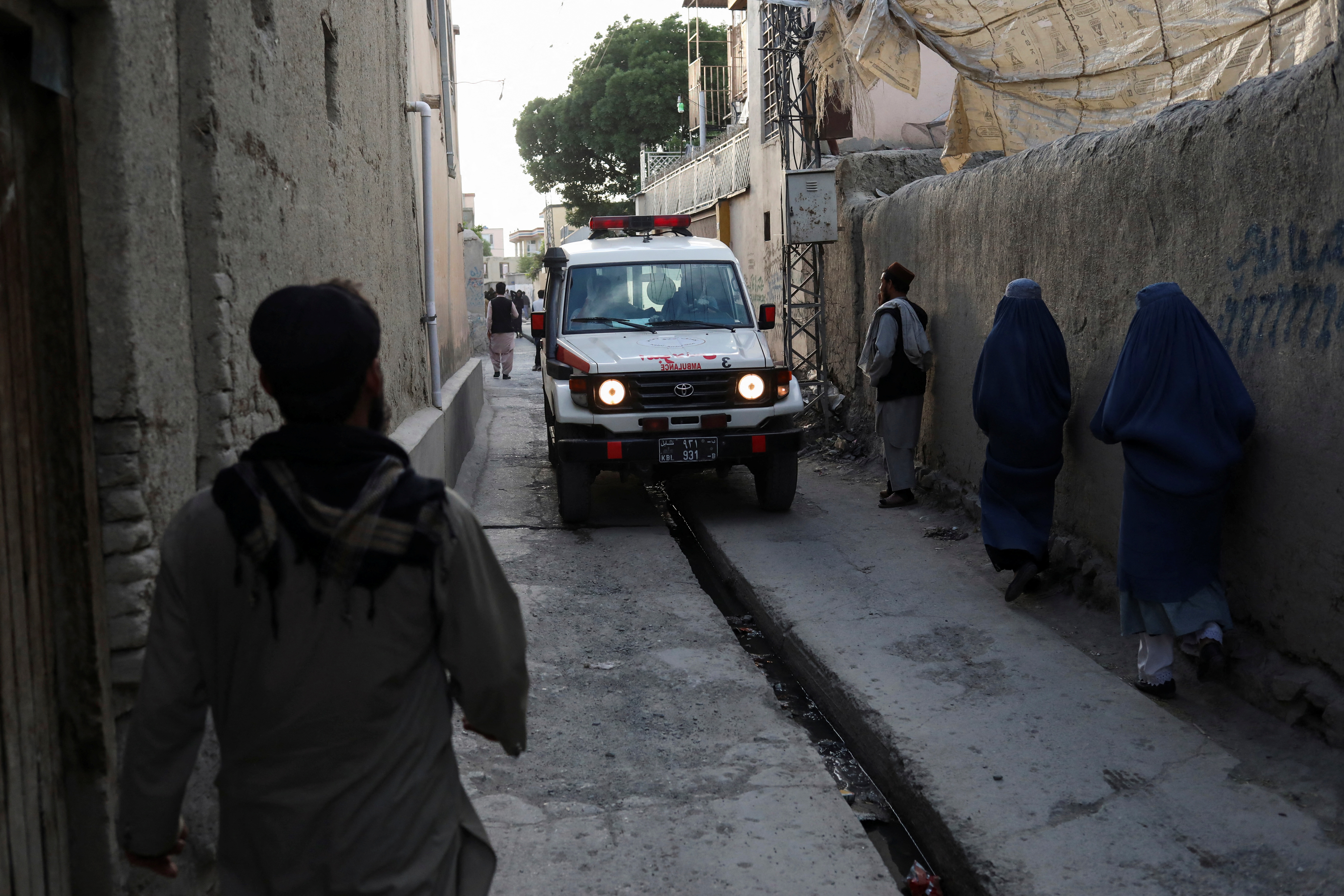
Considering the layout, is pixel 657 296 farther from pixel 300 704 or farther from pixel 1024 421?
pixel 300 704

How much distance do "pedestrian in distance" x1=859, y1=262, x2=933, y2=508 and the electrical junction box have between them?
7.59ft

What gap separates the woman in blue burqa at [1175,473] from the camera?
4.11m

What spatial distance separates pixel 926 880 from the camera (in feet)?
10.8

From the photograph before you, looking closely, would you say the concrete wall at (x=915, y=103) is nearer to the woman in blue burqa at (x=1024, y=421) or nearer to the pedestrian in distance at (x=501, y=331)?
the pedestrian in distance at (x=501, y=331)

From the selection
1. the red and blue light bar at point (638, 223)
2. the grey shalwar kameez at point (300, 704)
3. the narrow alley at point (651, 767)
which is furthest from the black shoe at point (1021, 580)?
the red and blue light bar at point (638, 223)

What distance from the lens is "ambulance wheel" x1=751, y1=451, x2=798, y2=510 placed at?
26.1 feet

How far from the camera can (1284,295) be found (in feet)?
13.3

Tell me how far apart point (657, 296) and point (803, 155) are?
5003mm

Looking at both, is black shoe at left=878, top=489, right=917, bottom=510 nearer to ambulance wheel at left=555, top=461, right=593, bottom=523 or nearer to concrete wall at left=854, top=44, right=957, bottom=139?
ambulance wheel at left=555, top=461, right=593, bottom=523

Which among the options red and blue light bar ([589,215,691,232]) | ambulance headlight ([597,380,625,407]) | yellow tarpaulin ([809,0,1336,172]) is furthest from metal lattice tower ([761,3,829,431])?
ambulance headlight ([597,380,625,407])

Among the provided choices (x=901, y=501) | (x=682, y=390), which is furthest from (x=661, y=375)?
(x=901, y=501)

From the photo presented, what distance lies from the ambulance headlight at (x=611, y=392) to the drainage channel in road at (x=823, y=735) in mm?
1125

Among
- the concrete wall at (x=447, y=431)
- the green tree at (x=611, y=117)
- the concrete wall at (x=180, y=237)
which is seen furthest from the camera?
the green tree at (x=611, y=117)

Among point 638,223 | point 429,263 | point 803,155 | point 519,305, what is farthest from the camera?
point 519,305
